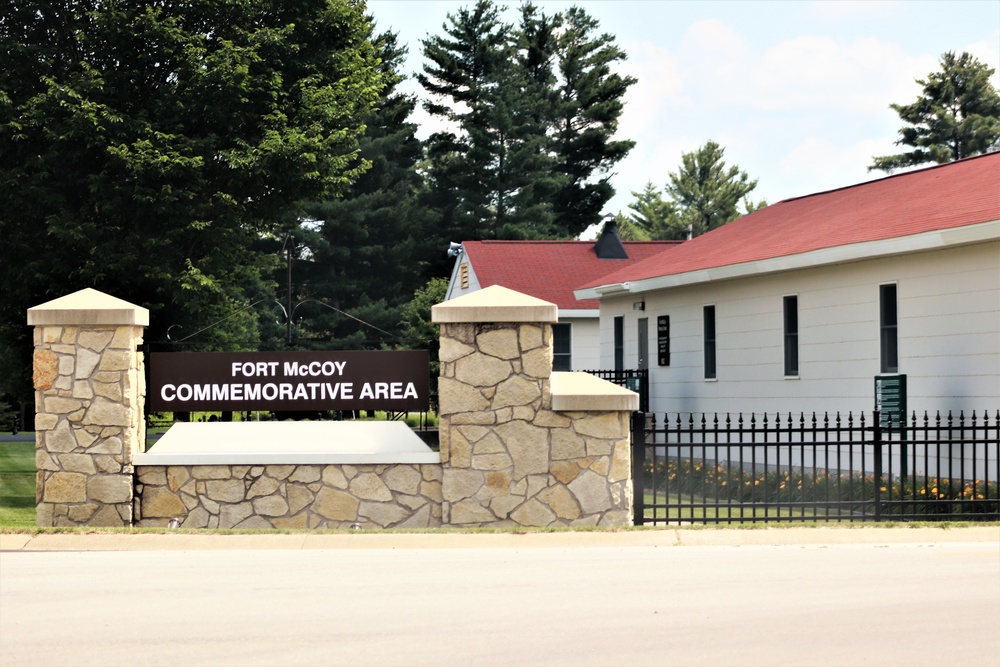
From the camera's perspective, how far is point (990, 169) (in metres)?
22.5

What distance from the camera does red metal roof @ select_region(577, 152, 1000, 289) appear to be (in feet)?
67.7

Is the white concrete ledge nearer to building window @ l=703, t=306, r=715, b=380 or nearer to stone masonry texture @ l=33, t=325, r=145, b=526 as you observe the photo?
stone masonry texture @ l=33, t=325, r=145, b=526

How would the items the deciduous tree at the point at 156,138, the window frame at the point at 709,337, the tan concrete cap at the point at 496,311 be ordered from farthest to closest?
the deciduous tree at the point at 156,138, the window frame at the point at 709,337, the tan concrete cap at the point at 496,311

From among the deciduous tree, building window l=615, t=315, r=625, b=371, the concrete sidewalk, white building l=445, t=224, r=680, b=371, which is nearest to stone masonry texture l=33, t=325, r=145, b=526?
the concrete sidewalk

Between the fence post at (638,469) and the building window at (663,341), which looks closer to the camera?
the fence post at (638,469)

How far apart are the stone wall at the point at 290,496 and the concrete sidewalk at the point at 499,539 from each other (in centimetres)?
121

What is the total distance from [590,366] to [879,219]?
Answer: 56.7ft

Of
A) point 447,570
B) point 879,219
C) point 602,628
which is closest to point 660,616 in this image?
point 602,628

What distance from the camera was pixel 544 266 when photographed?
138 feet

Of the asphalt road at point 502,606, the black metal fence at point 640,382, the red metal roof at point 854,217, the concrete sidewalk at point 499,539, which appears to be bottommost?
the asphalt road at point 502,606

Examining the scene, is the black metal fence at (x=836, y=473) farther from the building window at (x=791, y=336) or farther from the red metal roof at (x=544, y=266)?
the red metal roof at (x=544, y=266)

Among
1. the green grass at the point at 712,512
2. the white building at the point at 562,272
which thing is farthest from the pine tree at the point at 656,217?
the green grass at the point at 712,512

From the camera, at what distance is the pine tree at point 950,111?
6366 cm

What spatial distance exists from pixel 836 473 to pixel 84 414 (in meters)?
13.1
